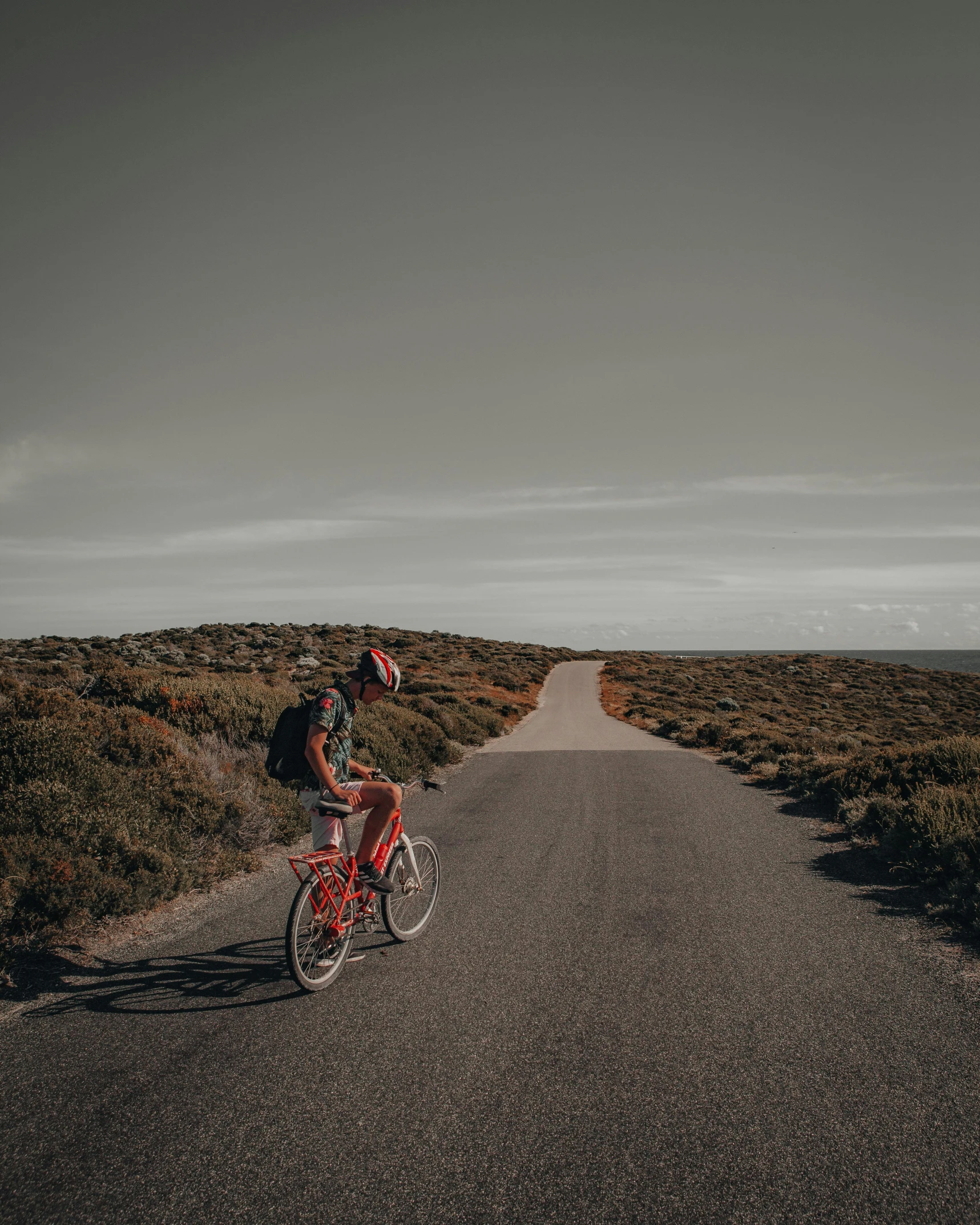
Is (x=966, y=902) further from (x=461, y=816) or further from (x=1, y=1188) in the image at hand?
(x=1, y=1188)

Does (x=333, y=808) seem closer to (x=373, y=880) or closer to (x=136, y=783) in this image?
(x=373, y=880)

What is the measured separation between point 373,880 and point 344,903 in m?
0.34

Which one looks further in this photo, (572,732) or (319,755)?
(572,732)

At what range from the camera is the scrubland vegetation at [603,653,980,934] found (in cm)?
807

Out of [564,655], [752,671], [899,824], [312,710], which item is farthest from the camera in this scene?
[564,655]

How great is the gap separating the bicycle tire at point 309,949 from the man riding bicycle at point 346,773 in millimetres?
428

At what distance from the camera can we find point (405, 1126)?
351 cm

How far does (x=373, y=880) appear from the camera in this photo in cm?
567

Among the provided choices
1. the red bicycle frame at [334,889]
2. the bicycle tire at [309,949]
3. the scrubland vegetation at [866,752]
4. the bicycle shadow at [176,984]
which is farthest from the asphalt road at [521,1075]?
the scrubland vegetation at [866,752]

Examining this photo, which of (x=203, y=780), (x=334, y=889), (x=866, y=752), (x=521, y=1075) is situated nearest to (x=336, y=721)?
(x=334, y=889)

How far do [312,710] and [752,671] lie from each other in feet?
268

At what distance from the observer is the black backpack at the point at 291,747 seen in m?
5.16

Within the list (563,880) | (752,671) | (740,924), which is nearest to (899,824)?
(740,924)

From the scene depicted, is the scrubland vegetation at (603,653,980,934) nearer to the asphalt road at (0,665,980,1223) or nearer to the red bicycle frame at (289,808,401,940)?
the asphalt road at (0,665,980,1223)
